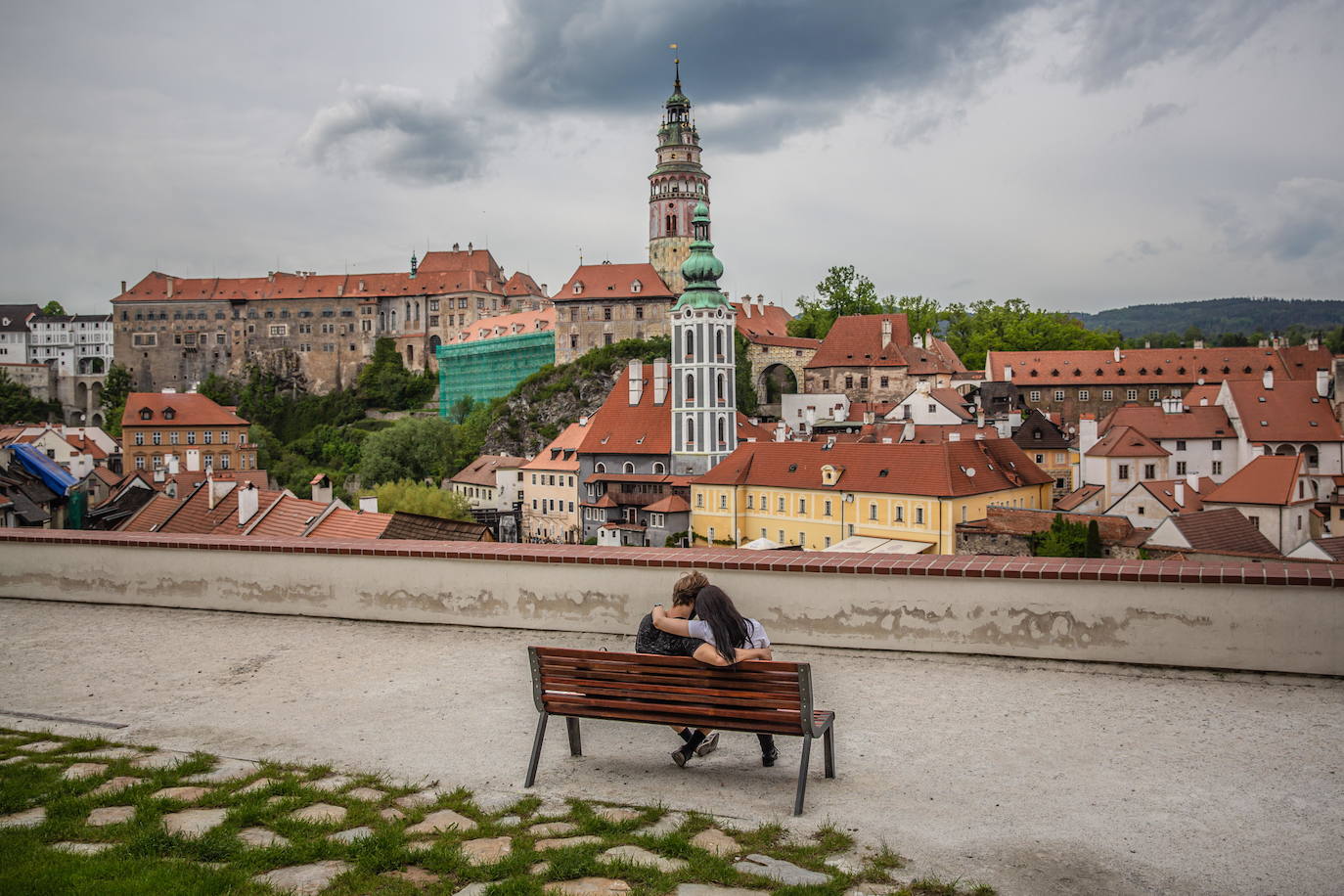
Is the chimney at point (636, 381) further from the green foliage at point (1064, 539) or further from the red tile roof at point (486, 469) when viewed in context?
the green foliage at point (1064, 539)

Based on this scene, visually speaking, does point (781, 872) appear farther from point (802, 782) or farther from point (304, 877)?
point (304, 877)

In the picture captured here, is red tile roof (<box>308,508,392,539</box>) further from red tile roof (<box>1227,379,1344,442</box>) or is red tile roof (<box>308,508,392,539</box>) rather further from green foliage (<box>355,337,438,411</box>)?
green foliage (<box>355,337,438,411</box>)

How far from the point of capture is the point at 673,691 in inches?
226

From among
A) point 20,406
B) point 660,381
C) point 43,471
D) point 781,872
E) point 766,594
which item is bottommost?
point 781,872

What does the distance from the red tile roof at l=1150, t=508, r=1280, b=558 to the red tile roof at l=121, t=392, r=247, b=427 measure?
61.5 metres

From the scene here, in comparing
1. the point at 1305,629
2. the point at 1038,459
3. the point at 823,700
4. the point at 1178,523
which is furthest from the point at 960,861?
the point at 1038,459

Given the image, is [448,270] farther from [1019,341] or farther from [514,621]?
[514,621]

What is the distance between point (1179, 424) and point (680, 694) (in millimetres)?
58876

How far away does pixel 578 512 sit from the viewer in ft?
214

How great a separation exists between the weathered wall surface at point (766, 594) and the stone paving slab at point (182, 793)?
390cm

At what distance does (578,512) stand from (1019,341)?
1873 inches

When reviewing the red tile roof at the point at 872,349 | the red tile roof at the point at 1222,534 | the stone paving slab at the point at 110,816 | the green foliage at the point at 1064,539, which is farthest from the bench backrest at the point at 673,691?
the red tile roof at the point at 872,349

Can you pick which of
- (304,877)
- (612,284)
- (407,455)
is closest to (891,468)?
(304,877)

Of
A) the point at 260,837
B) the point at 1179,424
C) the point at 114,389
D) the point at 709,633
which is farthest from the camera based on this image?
the point at 114,389
